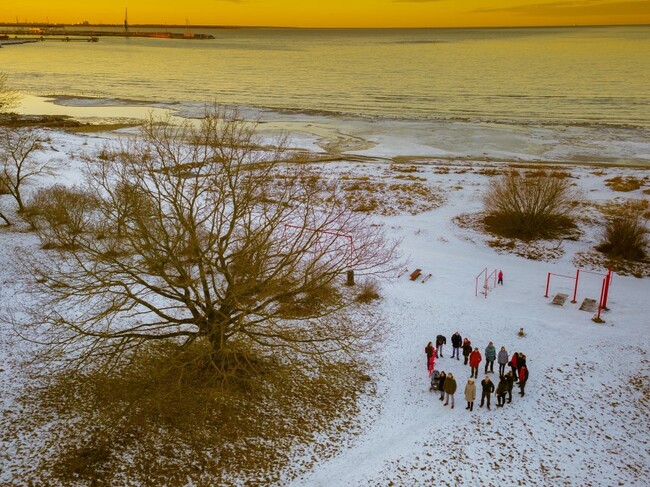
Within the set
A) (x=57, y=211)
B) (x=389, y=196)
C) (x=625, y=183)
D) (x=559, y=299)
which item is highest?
(x=57, y=211)

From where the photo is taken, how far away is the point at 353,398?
18453 mm

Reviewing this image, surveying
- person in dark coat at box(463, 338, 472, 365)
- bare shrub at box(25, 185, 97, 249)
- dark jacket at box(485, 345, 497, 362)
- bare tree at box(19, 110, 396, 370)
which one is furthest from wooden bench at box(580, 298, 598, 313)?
bare shrub at box(25, 185, 97, 249)

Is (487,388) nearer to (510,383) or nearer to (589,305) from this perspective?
(510,383)

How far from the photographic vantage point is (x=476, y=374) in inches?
785

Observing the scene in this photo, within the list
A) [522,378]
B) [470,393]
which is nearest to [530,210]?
[522,378]

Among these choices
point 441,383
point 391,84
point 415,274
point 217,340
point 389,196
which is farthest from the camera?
point 391,84

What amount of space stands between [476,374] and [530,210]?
18.0 metres

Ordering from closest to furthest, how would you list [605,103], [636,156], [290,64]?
[636,156], [605,103], [290,64]

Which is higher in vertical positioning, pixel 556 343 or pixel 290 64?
pixel 290 64

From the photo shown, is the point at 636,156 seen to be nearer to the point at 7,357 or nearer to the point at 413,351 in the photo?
the point at 413,351

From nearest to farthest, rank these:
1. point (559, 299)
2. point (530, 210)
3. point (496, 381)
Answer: point (496, 381)
point (559, 299)
point (530, 210)

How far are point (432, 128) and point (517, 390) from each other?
187 feet

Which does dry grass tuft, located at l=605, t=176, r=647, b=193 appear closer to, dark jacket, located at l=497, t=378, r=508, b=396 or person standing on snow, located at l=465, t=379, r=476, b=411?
dark jacket, located at l=497, t=378, r=508, b=396

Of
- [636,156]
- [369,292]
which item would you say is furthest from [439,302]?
[636,156]
